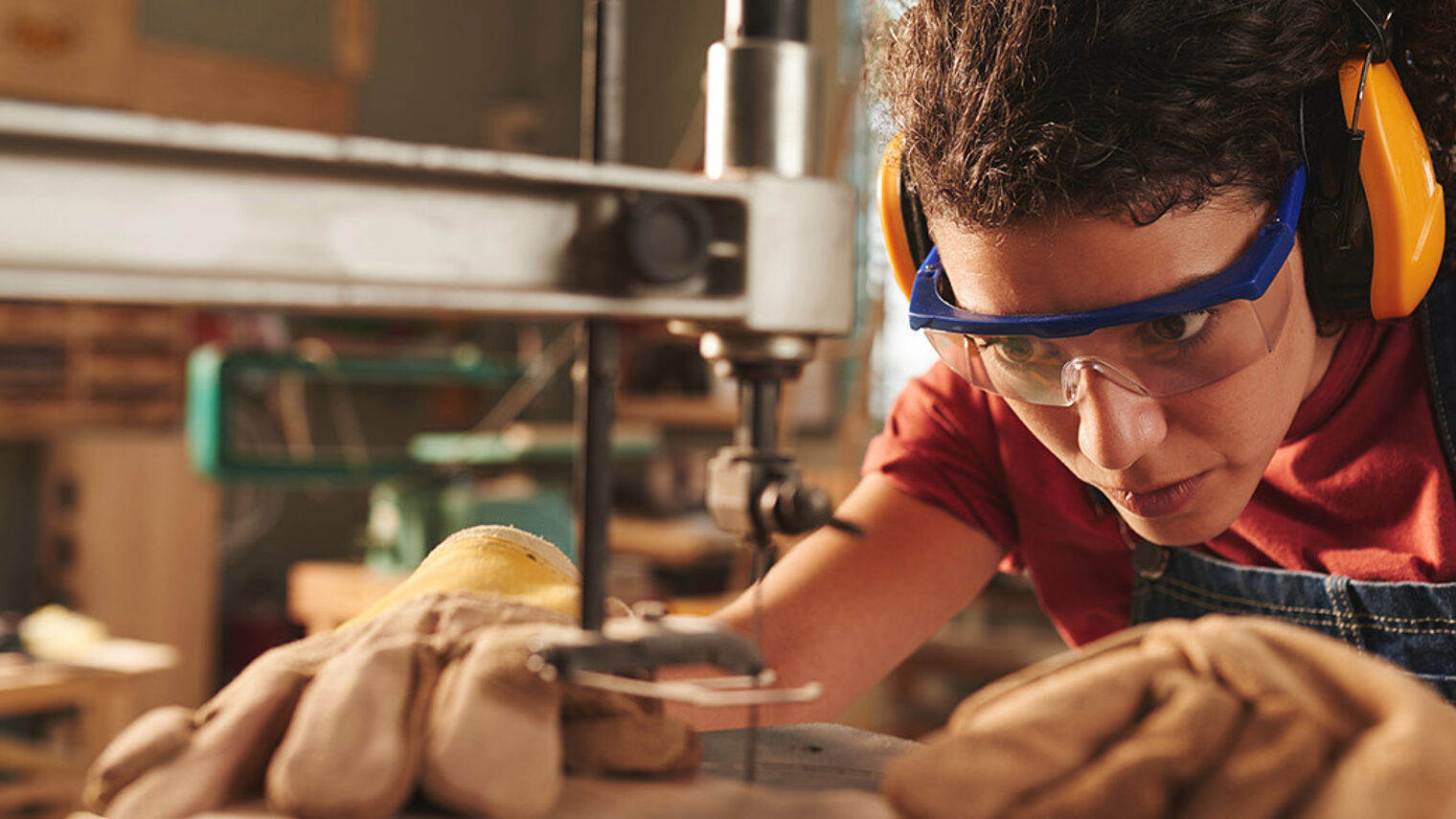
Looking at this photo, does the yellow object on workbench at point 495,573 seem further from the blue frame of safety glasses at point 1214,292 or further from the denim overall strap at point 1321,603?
the denim overall strap at point 1321,603

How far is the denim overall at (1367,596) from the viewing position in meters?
1.09

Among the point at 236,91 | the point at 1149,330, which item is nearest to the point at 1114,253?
the point at 1149,330

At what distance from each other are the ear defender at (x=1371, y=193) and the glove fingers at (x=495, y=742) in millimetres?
666

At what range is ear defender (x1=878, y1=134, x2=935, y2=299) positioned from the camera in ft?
3.48

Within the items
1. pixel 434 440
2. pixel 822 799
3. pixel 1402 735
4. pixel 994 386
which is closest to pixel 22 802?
pixel 434 440

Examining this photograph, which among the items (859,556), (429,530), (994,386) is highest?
(994,386)

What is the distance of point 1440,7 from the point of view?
2.99ft

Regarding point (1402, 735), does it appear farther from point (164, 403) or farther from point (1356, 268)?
point (164, 403)

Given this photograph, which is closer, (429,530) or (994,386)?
(994,386)

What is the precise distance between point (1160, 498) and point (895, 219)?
313 mm

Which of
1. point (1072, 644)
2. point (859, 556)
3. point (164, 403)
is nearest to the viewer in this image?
point (859, 556)

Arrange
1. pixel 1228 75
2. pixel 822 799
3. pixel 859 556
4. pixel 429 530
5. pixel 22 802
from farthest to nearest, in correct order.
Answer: pixel 22 802 → pixel 429 530 → pixel 859 556 → pixel 1228 75 → pixel 822 799

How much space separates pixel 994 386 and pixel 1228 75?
0.31 meters

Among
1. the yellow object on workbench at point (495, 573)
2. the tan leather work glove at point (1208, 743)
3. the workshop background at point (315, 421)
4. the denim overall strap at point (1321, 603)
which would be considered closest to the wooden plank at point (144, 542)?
the workshop background at point (315, 421)
